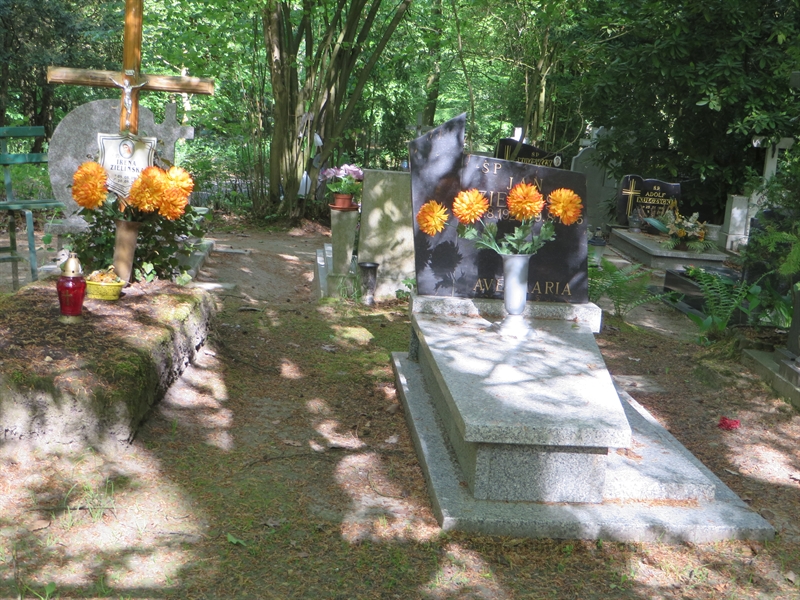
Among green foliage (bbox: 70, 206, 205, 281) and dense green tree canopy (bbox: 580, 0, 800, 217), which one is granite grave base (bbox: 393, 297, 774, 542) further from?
dense green tree canopy (bbox: 580, 0, 800, 217)

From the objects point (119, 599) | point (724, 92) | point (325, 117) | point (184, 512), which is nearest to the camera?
point (119, 599)

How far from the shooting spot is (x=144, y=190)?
17.1ft

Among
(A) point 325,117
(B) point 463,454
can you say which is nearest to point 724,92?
(A) point 325,117

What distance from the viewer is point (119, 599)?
9.07 ft

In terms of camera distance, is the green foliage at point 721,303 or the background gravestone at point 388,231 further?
the background gravestone at point 388,231

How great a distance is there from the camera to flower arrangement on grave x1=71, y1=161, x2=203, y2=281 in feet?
17.1

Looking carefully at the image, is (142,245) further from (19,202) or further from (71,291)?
(19,202)

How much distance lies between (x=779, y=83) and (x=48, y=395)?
13620 mm

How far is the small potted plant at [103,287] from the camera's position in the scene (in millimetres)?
4977

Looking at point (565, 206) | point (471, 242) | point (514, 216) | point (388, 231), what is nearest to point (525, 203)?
point (514, 216)

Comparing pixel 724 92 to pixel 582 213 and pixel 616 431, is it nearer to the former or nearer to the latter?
pixel 582 213

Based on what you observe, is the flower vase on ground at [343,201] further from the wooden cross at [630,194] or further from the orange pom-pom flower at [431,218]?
the wooden cross at [630,194]

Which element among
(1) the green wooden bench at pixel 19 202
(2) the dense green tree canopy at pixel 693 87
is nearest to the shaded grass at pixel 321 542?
(1) the green wooden bench at pixel 19 202

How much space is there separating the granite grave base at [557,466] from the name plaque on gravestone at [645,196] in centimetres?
1138
